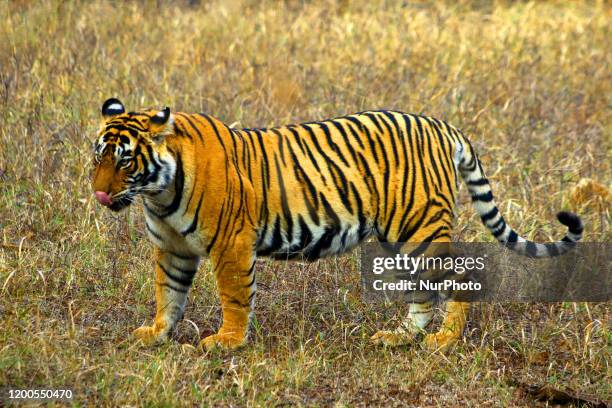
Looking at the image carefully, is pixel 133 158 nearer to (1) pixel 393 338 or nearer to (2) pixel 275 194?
(2) pixel 275 194

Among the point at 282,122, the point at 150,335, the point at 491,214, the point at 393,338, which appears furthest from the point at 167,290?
the point at 282,122

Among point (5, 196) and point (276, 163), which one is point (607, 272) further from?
point (5, 196)

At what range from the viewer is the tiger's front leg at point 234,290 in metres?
4.30

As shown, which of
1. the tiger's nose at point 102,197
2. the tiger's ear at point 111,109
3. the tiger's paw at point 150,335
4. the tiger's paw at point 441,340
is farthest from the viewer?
the tiger's paw at point 441,340

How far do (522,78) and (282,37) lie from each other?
2288 mm

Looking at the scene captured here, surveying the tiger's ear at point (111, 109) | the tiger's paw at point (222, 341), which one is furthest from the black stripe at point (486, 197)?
the tiger's ear at point (111, 109)

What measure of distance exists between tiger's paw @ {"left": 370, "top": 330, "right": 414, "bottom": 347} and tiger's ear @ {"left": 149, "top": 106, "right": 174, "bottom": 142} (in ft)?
5.06

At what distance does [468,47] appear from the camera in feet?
28.9

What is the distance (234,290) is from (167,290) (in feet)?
1.34

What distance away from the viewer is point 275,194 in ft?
14.8

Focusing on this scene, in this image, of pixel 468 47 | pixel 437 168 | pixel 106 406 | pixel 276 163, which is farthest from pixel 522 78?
pixel 106 406

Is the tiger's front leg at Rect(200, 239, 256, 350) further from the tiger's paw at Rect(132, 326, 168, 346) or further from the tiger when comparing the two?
the tiger's paw at Rect(132, 326, 168, 346)

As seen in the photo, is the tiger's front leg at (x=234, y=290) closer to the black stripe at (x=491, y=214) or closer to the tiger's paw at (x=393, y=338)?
the tiger's paw at (x=393, y=338)

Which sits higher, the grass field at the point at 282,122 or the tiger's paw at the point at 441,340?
the grass field at the point at 282,122
